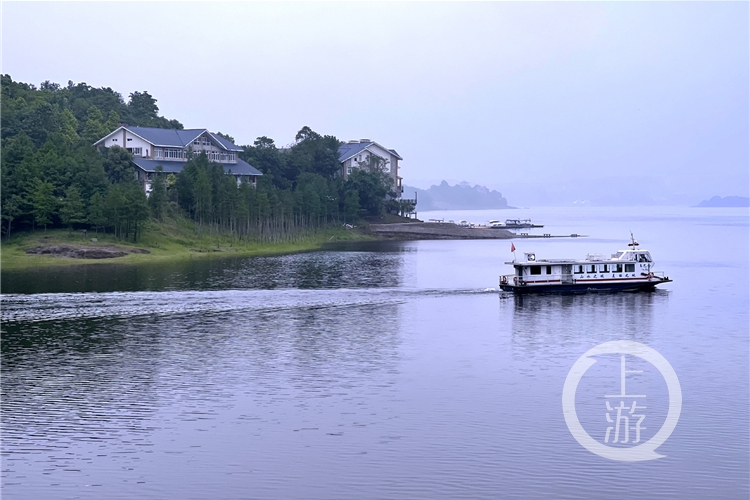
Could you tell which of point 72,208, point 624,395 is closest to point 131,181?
point 72,208

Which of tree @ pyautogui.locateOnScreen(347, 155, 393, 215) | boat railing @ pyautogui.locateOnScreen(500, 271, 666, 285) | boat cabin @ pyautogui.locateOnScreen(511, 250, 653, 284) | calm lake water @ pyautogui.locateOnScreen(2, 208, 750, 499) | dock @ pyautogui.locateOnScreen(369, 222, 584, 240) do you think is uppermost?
tree @ pyautogui.locateOnScreen(347, 155, 393, 215)

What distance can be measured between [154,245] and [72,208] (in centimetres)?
1065

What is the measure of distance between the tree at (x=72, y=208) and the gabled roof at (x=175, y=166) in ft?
76.3

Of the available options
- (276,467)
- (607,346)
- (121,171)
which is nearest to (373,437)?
(276,467)

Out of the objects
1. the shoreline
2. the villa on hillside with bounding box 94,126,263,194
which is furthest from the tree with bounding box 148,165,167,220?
the villa on hillside with bounding box 94,126,263,194

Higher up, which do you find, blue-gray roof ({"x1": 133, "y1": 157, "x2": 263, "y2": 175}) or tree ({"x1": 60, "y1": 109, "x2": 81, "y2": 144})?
tree ({"x1": 60, "y1": 109, "x2": 81, "y2": 144})

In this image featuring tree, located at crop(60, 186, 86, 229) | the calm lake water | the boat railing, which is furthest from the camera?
tree, located at crop(60, 186, 86, 229)

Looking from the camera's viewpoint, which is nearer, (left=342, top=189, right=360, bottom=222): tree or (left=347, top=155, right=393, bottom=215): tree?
(left=342, top=189, right=360, bottom=222): tree

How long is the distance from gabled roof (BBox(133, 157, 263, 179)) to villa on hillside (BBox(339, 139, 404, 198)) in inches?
1116

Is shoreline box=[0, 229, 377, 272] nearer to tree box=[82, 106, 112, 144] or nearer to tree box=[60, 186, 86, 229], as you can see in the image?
tree box=[60, 186, 86, 229]

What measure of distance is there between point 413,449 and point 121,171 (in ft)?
327

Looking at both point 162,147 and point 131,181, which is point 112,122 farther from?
point 131,181

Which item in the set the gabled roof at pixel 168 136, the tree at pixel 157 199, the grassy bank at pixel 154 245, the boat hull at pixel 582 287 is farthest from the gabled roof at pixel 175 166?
the boat hull at pixel 582 287

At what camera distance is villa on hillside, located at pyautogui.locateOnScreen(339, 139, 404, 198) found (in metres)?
170
